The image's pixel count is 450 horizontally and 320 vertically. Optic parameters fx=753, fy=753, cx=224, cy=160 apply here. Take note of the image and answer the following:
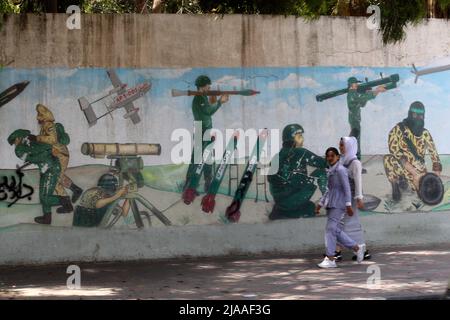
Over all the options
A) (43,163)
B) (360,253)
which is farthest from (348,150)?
(43,163)

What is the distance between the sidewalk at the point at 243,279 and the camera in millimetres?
8297

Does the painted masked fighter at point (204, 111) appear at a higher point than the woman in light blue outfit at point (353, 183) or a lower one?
higher

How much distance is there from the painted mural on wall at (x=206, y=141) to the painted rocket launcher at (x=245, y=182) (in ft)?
0.05

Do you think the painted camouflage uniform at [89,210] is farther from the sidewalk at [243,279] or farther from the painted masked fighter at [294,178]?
the painted masked fighter at [294,178]

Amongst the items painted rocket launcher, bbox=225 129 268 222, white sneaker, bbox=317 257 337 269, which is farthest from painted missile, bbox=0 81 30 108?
white sneaker, bbox=317 257 337 269

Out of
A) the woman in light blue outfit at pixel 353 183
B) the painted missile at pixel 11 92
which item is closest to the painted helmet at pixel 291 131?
the woman in light blue outfit at pixel 353 183

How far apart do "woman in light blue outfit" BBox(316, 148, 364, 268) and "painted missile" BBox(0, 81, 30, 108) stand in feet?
13.8

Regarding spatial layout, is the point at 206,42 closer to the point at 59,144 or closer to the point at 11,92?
the point at 59,144

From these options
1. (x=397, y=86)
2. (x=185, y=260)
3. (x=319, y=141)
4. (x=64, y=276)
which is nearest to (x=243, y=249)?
(x=185, y=260)

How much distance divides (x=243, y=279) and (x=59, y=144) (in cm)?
316

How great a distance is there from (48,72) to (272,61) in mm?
3174

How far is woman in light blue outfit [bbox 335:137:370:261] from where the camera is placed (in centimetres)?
1017

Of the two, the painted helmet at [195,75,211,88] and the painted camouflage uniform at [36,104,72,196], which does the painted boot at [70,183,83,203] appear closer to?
the painted camouflage uniform at [36,104,72,196]
